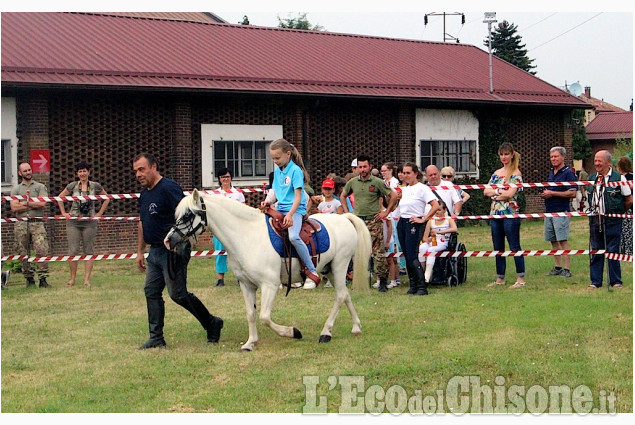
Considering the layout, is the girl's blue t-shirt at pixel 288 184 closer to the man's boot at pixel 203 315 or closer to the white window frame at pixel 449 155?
the man's boot at pixel 203 315

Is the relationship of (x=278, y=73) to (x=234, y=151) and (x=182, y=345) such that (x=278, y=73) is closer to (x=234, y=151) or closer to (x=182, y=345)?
(x=234, y=151)

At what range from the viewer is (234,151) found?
23.9 metres

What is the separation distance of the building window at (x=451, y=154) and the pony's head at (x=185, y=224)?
19.8 m

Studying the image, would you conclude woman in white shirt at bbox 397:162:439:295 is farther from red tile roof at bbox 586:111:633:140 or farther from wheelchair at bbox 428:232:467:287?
red tile roof at bbox 586:111:633:140

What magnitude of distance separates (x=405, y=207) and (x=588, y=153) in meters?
46.5

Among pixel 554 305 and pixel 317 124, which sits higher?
pixel 317 124

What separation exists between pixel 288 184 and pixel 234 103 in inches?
600

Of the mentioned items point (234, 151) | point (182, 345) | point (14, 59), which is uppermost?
point (14, 59)

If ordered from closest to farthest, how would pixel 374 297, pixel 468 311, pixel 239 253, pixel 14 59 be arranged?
pixel 239 253
pixel 468 311
pixel 374 297
pixel 14 59

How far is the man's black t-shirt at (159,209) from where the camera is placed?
29.6 ft

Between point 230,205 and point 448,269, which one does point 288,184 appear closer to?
point 230,205

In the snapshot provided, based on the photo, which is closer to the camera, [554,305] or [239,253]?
[239,253]

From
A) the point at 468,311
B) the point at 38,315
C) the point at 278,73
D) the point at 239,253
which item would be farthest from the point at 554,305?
the point at 278,73

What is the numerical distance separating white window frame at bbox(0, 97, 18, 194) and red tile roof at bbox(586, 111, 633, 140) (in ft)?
141
